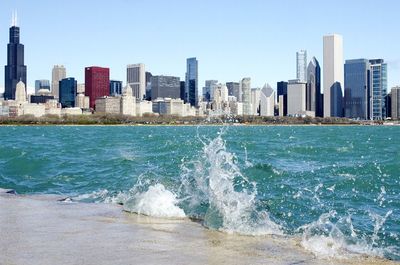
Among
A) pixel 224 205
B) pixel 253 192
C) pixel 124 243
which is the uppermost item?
pixel 224 205

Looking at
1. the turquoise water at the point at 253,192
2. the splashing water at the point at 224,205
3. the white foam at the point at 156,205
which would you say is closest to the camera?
the splashing water at the point at 224,205

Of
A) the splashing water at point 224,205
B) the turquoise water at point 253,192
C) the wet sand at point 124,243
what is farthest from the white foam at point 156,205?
the splashing water at point 224,205

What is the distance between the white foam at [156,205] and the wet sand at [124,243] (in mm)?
513

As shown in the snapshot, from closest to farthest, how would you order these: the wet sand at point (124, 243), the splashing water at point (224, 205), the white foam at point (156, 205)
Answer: the wet sand at point (124, 243) → the splashing water at point (224, 205) → the white foam at point (156, 205)

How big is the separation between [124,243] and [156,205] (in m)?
3.85

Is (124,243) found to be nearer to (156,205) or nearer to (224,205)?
(224,205)

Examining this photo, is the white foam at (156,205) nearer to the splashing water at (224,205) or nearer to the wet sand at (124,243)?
the wet sand at (124,243)

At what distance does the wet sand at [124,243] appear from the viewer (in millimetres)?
8094

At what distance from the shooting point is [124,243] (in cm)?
913

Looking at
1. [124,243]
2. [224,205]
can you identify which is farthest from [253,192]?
[124,243]

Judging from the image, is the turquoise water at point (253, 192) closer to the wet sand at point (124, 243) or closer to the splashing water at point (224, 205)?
the splashing water at point (224, 205)

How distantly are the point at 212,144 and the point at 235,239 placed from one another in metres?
5.99

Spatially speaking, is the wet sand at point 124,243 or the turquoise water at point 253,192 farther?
the turquoise water at point 253,192

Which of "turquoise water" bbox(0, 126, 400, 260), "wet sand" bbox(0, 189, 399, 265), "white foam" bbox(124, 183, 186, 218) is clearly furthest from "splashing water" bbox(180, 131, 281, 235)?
"white foam" bbox(124, 183, 186, 218)
